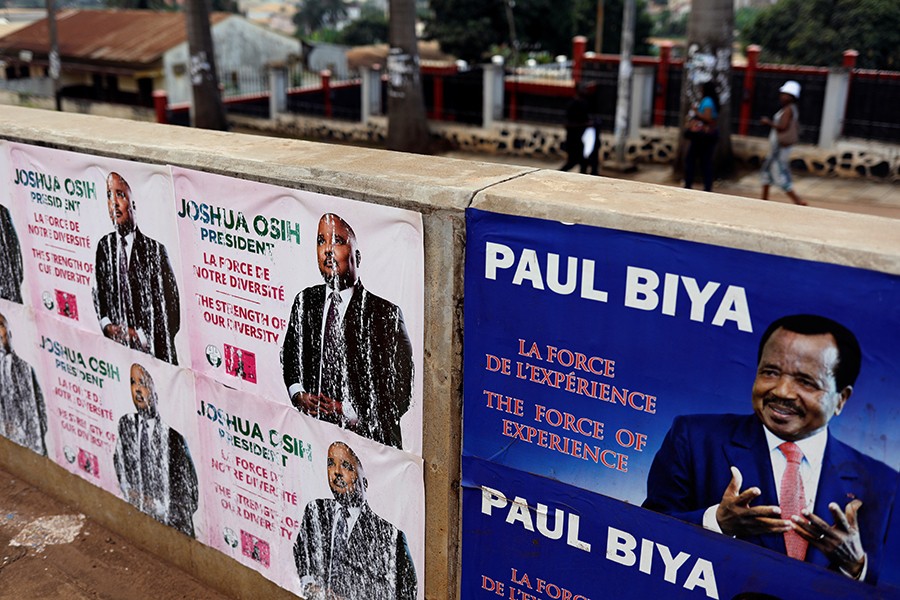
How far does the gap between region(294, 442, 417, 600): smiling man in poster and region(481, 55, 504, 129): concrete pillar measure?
603 inches

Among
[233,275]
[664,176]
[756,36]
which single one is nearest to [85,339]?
[233,275]

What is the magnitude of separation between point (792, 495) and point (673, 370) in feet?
1.48

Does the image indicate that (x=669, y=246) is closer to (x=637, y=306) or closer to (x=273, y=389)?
(x=637, y=306)

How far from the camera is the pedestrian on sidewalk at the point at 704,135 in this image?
12266 mm

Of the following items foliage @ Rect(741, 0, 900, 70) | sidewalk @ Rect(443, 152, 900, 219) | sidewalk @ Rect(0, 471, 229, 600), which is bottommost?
sidewalk @ Rect(0, 471, 229, 600)

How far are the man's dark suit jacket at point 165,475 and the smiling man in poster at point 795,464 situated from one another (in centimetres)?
250

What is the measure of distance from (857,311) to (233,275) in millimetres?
2382

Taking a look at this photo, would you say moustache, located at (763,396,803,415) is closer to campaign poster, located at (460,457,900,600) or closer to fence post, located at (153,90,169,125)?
campaign poster, located at (460,457,900,600)

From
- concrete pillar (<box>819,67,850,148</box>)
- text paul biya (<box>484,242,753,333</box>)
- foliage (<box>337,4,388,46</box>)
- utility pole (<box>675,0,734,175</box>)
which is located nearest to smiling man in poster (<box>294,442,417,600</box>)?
text paul biya (<box>484,242,753,333</box>)

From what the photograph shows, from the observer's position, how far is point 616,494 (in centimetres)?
266

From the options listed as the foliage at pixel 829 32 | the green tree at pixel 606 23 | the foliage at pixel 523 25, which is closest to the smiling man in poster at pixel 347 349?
the foliage at pixel 829 32

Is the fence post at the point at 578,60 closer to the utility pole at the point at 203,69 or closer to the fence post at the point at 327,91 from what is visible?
the fence post at the point at 327,91

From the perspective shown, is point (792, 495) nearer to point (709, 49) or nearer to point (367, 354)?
point (367, 354)

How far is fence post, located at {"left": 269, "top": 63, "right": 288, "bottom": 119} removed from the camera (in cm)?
2158
